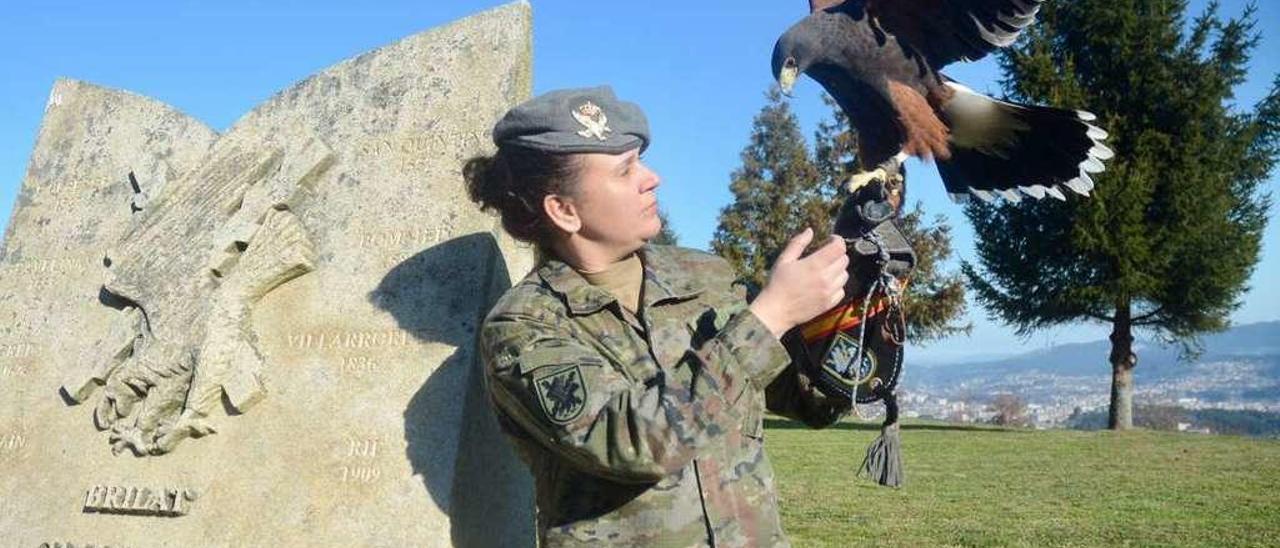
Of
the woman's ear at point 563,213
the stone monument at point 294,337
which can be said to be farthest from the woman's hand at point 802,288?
the stone monument at point 294,337

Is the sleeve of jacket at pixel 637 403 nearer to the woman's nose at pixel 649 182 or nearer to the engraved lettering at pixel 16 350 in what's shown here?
the woman's nose at pixel 649 182

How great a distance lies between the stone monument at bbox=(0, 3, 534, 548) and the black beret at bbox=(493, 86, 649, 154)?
992 mm

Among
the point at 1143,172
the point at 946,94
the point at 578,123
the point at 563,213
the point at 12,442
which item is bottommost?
the point at 12,442

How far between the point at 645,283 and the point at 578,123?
0.34m

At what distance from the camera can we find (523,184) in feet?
6.77

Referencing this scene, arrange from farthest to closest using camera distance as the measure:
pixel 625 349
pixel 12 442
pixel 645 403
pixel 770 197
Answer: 1. pixel 770 197
2. pixel 12 442
3. pixel 625 349
4. pixel 645 403

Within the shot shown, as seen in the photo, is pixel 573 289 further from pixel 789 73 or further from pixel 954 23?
pixel 954 23

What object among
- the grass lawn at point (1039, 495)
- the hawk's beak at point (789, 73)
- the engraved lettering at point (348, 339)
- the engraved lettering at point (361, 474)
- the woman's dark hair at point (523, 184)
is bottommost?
the grass lawn at point (1039, 495)

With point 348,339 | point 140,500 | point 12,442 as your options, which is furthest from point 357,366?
point 12,442

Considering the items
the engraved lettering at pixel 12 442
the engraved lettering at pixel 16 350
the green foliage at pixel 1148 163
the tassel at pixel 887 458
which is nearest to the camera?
the tassel at pixel 887 458

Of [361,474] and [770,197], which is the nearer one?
[361,474]

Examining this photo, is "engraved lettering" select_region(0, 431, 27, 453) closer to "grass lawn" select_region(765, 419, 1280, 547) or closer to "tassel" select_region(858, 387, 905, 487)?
"tassel" select_region(858, 387, 905, 487)

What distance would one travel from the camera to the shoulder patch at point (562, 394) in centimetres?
164

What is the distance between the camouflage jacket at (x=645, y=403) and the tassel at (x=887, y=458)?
4.1 inches
